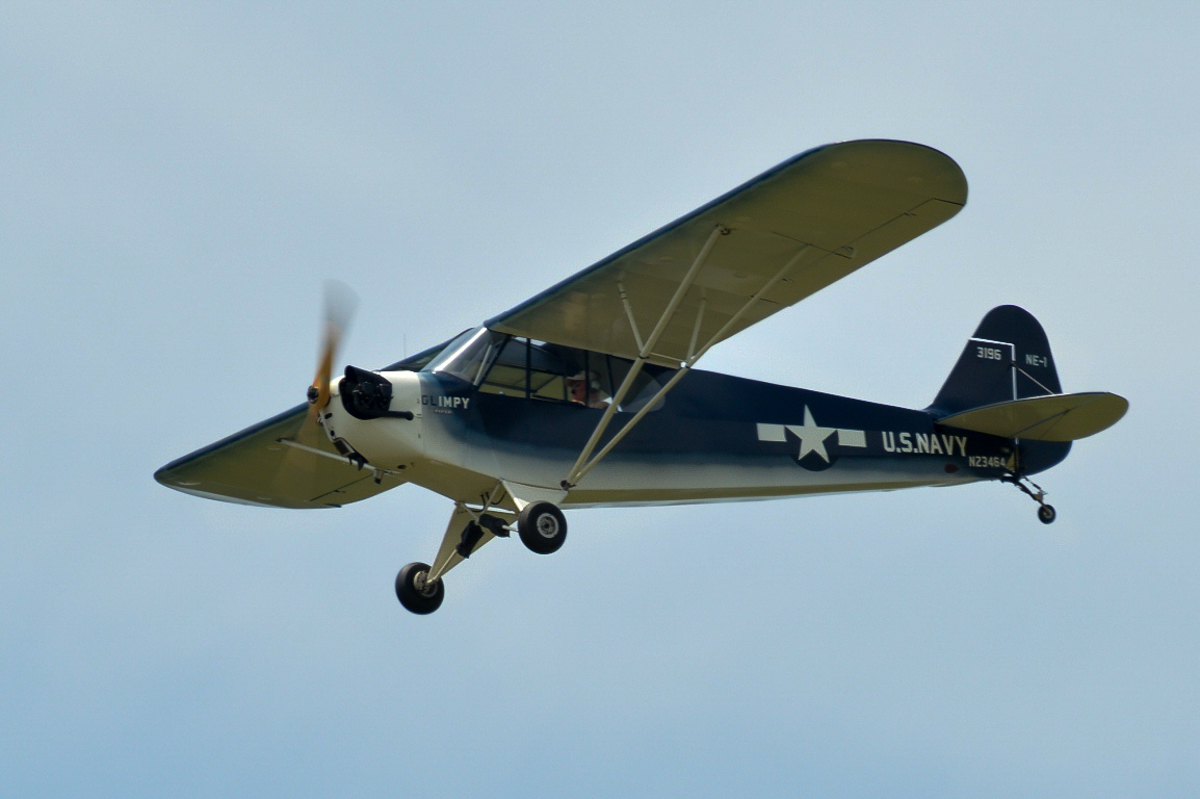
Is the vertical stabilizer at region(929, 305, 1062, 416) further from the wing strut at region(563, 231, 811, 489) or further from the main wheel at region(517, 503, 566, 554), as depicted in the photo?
the main wheel at region(517, 503, 566, 554)

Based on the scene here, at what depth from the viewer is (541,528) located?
12.1 metres

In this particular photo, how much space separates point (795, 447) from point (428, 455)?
11.8 ft

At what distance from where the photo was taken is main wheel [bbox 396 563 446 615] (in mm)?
13344

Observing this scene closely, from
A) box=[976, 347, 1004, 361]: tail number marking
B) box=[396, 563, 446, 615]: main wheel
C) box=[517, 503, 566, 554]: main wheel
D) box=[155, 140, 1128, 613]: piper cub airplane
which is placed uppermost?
box=[976, 347, 1004, 361]: tail number marking

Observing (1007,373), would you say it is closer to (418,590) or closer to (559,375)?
(559,375)

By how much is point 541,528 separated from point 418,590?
173 centimetres

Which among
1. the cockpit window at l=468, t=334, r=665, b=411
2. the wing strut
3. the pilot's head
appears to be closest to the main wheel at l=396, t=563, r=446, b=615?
the wing strut

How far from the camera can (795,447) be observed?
1426cm

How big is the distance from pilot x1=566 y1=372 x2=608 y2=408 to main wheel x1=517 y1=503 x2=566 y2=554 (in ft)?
3.87

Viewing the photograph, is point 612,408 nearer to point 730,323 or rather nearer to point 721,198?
point 730,323

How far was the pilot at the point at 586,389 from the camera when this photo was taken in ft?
43.0

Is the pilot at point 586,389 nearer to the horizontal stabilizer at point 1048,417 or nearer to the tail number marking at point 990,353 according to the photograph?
the horizontal stabilizer at point 1048,417

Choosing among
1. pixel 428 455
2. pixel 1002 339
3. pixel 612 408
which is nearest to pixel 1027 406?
pixel 1002 339

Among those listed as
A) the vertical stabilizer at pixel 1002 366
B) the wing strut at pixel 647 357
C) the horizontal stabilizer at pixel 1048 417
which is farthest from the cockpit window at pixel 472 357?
the vertical stabilizer at pixel 1002 366
